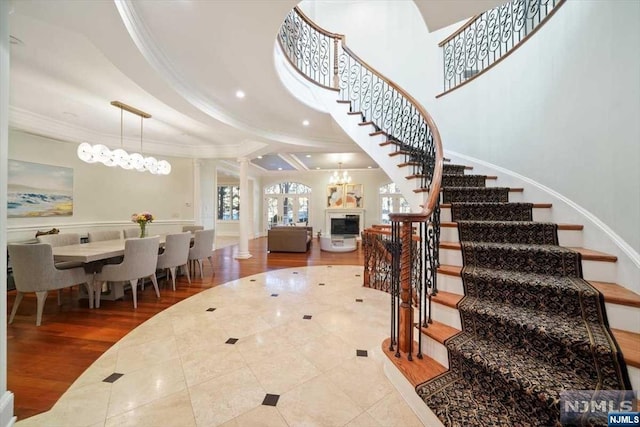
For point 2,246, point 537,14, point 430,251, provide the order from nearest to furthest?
point 2,246 → point 430,251 → point 537,14

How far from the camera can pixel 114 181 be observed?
19.4ft

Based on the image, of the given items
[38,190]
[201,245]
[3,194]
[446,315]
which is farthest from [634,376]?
[38,190]

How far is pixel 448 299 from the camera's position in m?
1.82

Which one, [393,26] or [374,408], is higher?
[393,26]

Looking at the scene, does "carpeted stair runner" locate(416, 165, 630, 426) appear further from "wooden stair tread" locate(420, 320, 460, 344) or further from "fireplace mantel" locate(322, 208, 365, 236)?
"fireplace mantel" locate(322, 208, 365, 236)

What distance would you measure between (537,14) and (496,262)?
10.8 ft

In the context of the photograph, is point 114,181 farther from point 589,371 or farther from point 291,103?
point 589,371

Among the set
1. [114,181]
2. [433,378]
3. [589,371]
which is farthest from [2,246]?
[114,181]

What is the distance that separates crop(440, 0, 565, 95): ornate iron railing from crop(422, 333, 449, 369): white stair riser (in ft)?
10.5

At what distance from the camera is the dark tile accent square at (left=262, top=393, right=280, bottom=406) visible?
5.48 ft

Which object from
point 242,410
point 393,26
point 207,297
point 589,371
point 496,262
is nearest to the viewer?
point 589,371

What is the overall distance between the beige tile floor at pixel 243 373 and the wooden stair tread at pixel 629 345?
3.59 ft

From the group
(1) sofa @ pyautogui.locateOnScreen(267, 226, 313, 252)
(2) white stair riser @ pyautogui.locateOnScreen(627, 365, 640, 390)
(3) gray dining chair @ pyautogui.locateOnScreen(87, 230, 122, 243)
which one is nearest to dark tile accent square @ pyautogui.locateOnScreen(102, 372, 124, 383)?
(2) white stair riser @ pyautogui.locateOnScreen(627, 365, 640, 390)

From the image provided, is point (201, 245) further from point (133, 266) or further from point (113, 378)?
point (113, 378)
